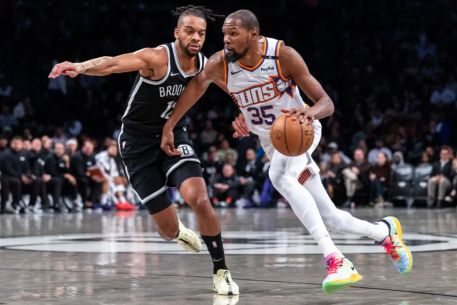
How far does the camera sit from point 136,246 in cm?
1002

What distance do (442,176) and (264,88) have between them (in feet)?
43.1

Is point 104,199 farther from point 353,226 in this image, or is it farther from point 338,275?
point 338,275

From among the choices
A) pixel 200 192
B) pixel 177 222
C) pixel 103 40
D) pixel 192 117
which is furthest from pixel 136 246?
pixel 103 40

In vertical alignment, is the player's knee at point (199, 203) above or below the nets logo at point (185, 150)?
below

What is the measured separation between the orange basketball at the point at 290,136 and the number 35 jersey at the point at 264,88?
468 millimetres

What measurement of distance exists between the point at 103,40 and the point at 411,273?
18.3 metres

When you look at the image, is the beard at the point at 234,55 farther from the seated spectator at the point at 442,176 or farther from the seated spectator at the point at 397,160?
the seated spectator at the point at 397,160

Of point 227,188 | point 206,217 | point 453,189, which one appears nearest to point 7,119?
point 227,188

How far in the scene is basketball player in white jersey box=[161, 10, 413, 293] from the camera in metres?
6.51

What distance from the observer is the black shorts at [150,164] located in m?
7.33

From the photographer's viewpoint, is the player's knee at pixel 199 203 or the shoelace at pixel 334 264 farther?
the player's knee at pixel 199 203

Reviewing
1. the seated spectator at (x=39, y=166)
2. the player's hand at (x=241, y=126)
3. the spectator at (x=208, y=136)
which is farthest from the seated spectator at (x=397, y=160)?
the player's hand at (x=241, y=126)

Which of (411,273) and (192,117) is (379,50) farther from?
(411,273)

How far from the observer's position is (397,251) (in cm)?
694
